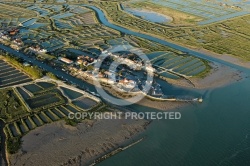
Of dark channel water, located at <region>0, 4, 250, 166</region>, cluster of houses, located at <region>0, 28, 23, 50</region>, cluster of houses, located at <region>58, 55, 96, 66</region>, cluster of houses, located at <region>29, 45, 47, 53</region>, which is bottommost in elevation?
dark channel water, located at <region>0, 4, 250, 166</region>

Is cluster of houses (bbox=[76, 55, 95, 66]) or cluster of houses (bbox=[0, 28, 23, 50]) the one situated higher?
cluster of houses (bbox=[0, 28, 23, 50])

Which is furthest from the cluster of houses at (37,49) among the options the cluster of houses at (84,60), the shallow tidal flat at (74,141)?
the shallow tidal flat at (74,141)

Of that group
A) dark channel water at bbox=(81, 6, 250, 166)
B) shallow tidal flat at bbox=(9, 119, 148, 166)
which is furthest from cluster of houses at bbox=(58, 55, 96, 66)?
shallow tidal flat at bbox=(9, 119, 148, 166)

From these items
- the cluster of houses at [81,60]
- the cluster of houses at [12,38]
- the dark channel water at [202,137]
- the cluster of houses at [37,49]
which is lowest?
the dark channel water at [202,137]

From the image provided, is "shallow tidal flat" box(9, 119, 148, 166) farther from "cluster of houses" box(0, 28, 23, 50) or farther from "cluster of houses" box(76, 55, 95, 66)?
"cluster of houses" box(0, 28, 23, 50)

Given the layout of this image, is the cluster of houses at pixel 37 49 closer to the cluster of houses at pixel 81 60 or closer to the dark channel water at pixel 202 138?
the cluster of houses at pixel 81 60

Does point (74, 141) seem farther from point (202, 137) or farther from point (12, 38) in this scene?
point (12, 38)

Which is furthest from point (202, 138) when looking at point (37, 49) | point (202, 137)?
point (37, 49)

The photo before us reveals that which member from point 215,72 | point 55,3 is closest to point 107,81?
point 215,72

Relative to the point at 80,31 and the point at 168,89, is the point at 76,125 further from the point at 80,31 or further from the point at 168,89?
the point at 80,31
